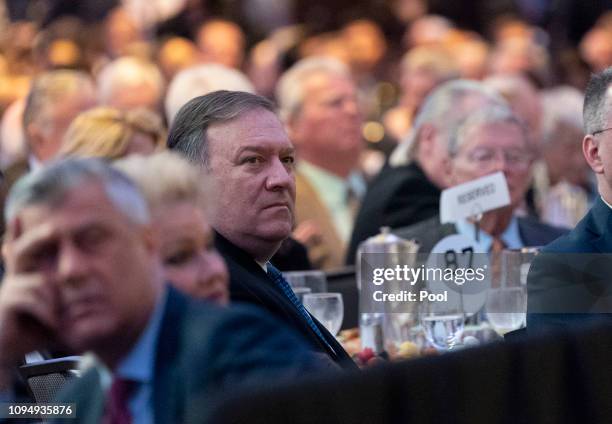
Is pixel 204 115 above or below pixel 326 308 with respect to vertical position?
above

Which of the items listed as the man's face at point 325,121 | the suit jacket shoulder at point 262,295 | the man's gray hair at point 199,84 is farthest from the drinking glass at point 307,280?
the man's face at point 325,121

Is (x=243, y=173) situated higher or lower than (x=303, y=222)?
higher

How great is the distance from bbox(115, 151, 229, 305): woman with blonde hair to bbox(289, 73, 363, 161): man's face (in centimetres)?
584

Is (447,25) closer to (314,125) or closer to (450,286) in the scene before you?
(314,125)

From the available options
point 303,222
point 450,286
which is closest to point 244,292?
point 450,286

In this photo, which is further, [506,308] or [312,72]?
[312,72]

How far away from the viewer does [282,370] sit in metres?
2.25

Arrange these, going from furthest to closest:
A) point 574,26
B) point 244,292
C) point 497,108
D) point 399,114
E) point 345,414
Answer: point 574,26
point 399,114
point 497,108
point 244,292
point 345,414

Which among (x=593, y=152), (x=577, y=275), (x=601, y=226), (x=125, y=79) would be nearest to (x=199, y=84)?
(x=125, y=79)

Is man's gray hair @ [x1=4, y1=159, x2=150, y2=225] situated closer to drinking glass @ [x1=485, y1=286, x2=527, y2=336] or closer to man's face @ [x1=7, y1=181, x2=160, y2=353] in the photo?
man's face @ [x1=7, y1=181, x2=160, y2=353]

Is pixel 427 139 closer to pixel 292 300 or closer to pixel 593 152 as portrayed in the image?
pixel 593 152

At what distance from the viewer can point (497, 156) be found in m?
5.87

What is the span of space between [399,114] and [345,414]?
10268 mm

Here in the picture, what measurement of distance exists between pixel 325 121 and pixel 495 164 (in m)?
2.73
